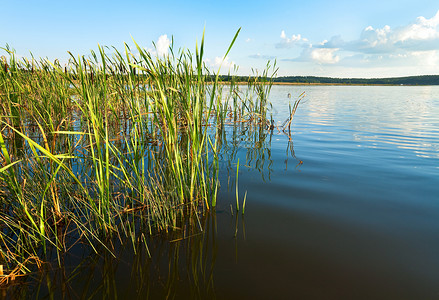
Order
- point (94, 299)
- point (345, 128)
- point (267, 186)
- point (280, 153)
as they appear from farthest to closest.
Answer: point (345, 128) < point (280, 153) < point (267, 186) < point (94, 299)

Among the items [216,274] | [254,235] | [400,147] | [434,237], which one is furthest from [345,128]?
[216,274]

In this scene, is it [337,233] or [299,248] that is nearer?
[299,248]

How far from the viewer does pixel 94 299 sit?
4.82ft

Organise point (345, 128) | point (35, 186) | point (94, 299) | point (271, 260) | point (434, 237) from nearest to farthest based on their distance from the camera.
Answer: point (94, 299) → point (271, 260) → point (434, 237) → point (35, 186) → point (345, 128)

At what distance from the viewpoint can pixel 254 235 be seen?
2.09 meters

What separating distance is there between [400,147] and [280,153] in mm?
2321

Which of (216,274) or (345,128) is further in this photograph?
(345,128)

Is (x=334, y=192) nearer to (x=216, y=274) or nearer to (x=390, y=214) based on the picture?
(x=390, y=214)

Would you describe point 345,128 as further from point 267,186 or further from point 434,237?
point 434,237

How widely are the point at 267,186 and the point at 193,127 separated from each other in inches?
56.4

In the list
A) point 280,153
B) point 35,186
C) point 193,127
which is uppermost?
point 193,127

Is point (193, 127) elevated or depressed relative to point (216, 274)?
elevated

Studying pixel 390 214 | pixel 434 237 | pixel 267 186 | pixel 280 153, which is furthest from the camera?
pixel 280 153

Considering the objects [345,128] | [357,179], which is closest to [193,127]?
[357,179]
